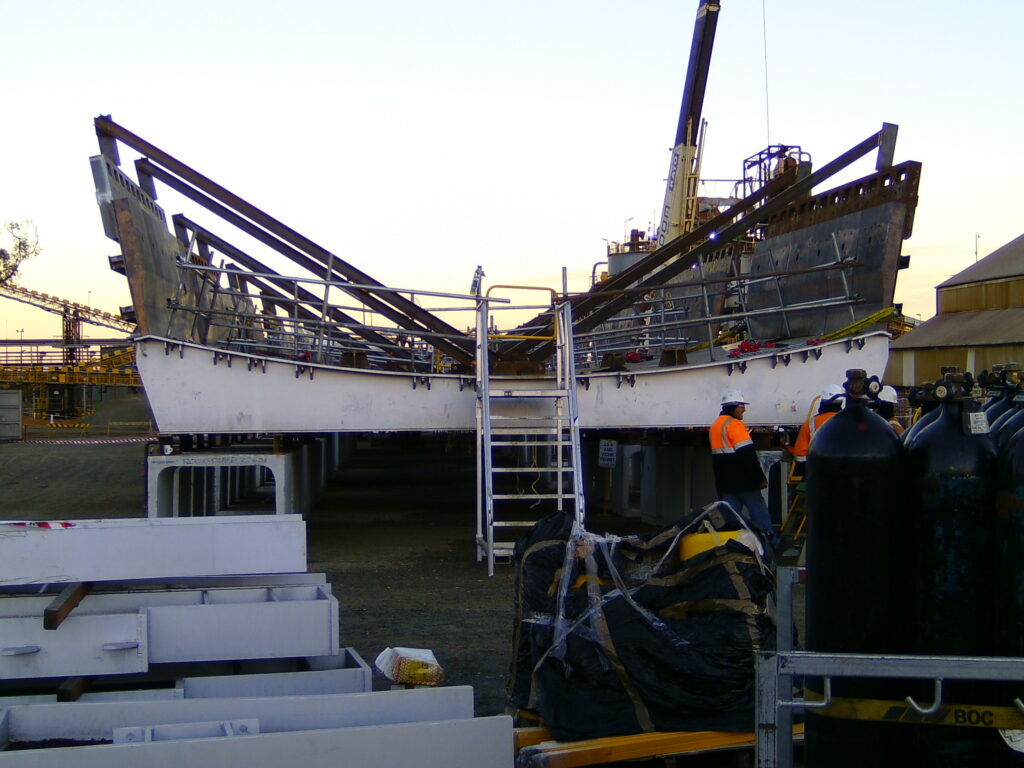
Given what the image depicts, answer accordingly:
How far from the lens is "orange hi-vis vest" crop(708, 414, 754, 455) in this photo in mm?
9562

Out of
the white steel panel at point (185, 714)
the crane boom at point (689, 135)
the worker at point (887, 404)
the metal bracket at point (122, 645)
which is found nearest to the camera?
the white steel panel at point (185, 714)

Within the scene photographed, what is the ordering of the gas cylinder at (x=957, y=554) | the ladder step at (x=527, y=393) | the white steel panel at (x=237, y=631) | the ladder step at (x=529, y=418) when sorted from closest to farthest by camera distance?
the gas cylinder at (x=957, y=554), the white steel panel at (x=237, y=631), the ladder step at (x=527, y=393), the ladder step at (x=529, y=418)

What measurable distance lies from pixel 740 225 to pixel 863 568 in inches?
430

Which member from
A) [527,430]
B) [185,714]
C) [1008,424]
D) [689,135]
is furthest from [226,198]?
[689,135]

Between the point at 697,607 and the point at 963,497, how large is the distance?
1.76 m

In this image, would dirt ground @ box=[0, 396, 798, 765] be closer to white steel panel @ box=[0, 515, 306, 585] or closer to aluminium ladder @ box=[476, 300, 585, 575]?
aluminium ladder @ box=[476, 300, 585, 575]

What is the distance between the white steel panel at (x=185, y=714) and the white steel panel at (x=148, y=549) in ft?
3.62

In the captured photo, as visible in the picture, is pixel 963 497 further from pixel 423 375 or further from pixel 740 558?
pixel 423 375

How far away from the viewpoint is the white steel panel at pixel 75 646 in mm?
4848

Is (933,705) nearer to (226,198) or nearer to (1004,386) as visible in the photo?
(1004,386)

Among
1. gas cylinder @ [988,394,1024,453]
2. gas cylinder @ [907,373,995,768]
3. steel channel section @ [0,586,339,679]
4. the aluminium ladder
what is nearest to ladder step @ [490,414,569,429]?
the aluminium ladder

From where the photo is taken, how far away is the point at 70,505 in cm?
1889

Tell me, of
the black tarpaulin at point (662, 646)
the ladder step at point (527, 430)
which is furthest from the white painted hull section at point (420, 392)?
the black tarpaulin at point (662, 646)

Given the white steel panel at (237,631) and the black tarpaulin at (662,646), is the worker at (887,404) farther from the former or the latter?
the white steel panel at (237,631)
